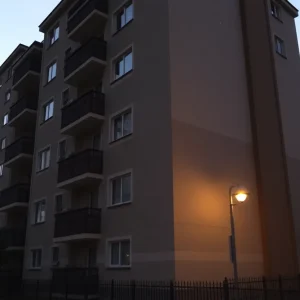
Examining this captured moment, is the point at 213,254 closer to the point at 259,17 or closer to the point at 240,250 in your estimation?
the point at 240,250

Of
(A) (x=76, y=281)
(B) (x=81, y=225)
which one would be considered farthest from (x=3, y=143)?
(A) (x=76, y=281)

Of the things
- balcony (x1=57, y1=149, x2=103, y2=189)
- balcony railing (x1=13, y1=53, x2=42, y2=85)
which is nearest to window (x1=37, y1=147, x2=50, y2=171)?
balcony (x1=57, y1=149, x2=103, y2=189)

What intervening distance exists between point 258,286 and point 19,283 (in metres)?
14.2

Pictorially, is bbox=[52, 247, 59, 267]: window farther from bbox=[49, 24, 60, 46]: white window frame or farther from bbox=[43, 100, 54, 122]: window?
bbox=[49, 24, 60, 46]: white window frame

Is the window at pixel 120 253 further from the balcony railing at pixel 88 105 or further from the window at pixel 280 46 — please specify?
the window at pixel 280 46

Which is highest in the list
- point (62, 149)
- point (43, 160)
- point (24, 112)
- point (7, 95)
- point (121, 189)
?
point (7, 95)

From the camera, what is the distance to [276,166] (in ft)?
68.0

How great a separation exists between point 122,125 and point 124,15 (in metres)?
6.40

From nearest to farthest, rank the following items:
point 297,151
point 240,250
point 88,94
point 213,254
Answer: point 213,254, point 240,250, point 88,94, point 297,151

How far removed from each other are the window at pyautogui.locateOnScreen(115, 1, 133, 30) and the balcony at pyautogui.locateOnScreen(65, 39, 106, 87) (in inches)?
Result: 52.5

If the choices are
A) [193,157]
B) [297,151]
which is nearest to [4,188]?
[193,157]

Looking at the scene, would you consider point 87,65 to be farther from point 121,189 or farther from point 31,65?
point 31,65

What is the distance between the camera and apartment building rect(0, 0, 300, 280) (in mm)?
16812

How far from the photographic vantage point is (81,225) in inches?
750
